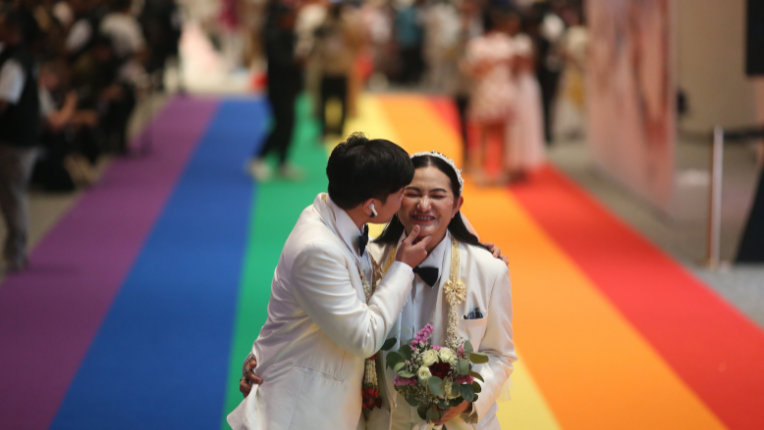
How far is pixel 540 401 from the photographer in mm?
4945

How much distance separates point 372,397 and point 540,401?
2232mm

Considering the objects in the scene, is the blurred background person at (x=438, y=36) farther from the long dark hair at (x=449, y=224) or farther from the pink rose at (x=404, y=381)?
the pink rose at (x=404, y=381)

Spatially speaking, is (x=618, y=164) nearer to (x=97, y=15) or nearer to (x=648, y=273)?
(x=648, y=273)

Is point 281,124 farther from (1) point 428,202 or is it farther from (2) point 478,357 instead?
(2) point 478,357

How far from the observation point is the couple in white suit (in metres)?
2.71

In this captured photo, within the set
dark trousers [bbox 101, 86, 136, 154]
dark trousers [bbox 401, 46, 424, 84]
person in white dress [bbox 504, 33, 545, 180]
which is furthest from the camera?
dark trousers [bbox 401, 46, 424, 84]

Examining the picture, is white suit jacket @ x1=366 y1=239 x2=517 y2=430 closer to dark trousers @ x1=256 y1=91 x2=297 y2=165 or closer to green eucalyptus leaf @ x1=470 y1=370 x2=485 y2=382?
green eucalyptus leaf @ x1=470 y1=370 x2=485 y2=382

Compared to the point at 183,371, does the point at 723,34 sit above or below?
above

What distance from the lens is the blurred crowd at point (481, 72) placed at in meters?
10.4

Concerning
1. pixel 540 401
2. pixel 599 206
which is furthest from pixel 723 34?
pixel 540 401

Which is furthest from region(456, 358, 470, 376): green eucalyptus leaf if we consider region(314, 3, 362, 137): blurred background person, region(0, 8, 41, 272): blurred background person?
region(314, 3, 362, 137): blurred background person

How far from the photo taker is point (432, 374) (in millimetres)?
2787

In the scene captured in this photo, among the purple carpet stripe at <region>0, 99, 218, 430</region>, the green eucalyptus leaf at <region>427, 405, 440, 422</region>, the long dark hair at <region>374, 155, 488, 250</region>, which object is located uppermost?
the long dark hair at <region>374, 155, 488, 250</region>

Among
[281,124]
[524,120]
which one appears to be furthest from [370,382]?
[281,124]
